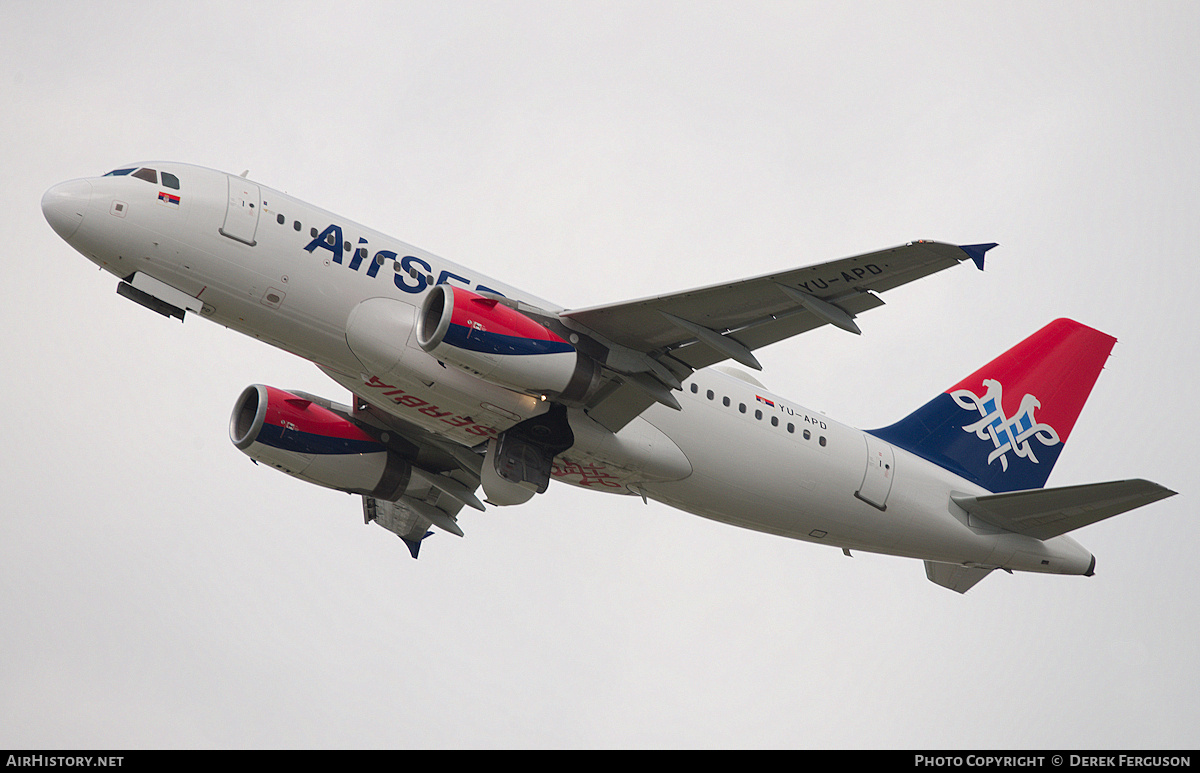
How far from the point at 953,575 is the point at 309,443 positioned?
53.9ft

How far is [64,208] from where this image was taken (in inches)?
812

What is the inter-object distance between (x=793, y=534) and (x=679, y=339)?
6.27m

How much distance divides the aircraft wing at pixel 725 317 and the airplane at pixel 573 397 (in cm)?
4

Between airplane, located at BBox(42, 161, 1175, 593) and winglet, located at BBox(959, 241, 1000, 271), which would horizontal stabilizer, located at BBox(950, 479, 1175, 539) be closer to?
airplane, located at BBox(42, 161, 1175, 593)

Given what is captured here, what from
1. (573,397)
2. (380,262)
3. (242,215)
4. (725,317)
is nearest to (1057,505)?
(725,317)

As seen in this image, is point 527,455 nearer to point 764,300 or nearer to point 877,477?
point 764,300

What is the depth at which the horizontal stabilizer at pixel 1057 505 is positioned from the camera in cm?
2272

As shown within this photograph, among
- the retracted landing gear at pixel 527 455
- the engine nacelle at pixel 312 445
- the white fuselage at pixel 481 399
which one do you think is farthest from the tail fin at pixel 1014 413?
the engine nacelle at pixel 312 445

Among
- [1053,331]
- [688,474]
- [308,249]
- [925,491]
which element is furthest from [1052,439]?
[308,249]

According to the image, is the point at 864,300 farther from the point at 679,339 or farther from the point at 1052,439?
the point at 1052,439

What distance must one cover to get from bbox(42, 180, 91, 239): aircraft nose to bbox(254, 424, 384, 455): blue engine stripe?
23.7 ft

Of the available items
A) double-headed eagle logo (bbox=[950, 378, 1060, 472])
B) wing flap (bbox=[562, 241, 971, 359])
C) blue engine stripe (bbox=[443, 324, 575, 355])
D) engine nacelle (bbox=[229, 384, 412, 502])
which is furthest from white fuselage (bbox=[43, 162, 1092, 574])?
engine nacelle (bbox=[229, 384, 412, 502])

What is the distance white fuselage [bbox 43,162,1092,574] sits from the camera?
21.2 m

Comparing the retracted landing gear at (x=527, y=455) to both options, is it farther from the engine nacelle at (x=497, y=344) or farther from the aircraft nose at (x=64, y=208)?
the aircraft nose at (x=64, y=208)
